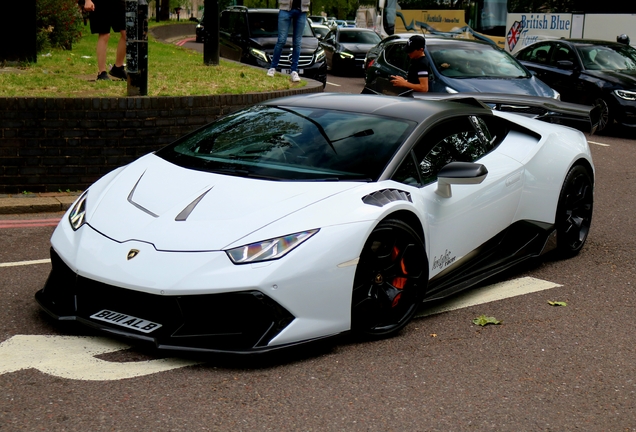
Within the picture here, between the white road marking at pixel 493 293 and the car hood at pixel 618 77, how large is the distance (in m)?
10.5

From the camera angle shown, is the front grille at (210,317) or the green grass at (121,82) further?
the green grass at (121,82)

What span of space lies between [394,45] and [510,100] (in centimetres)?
670

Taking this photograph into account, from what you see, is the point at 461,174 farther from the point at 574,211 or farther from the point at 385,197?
the point at 574,211

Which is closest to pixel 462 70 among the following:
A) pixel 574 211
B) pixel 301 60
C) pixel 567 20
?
pixel 574 211

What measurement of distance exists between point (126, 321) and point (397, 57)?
10.2 meters

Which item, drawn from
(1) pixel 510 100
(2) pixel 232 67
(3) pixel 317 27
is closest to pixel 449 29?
(3) pixel 317 27

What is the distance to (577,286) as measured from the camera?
614 cm

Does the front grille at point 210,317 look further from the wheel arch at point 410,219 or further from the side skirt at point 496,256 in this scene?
the side skirt at point 496,256

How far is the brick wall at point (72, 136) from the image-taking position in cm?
845

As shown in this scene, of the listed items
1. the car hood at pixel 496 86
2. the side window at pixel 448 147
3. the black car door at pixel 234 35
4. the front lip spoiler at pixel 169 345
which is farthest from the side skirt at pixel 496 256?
the black car door at pixel 234 35

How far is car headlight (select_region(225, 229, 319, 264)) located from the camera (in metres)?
4.23

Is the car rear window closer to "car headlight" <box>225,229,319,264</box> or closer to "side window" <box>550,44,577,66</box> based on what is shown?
"side window" <box>550,44,577,66</box>

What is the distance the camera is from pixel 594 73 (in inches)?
639

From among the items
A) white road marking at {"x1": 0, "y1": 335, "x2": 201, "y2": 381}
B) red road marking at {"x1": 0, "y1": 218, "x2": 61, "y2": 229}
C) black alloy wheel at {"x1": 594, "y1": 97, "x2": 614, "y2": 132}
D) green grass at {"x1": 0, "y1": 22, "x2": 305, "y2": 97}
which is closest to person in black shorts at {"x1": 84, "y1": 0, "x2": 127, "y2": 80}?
green grass at {"x1": 0, "y1": 22, "x2": 305, "y2": 97}
